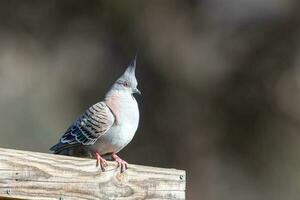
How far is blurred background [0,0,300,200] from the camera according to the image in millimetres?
9055

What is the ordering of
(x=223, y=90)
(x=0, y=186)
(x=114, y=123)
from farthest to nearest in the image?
A: (x=223, y=90), (x=114, y=123), (x=0, y=186)

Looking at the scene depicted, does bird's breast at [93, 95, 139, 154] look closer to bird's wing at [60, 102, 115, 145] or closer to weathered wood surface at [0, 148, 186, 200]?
bird's wing at [60, 102, 115, 145]

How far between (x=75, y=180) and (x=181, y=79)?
591cm

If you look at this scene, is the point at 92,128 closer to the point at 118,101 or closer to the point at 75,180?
the point at 118,101

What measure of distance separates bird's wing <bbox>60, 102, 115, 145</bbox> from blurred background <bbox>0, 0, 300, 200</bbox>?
14.9 ft

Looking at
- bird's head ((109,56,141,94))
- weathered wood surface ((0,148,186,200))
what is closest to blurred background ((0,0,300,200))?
bird's head ((109,56,141,94))

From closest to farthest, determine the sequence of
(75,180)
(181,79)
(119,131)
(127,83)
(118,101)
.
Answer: (75,180)
(119,131)
(118,101)
(127,83)
(181,79)

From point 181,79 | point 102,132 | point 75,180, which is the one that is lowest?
point 75,180

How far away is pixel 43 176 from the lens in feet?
10.7

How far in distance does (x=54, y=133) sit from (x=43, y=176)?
6088 millimetres

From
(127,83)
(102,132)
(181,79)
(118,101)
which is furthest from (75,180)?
(181,79)

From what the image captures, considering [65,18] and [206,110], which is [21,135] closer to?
[65,18]

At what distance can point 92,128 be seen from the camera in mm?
4211

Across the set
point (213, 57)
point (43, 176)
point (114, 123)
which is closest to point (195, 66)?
point (213, 57)
